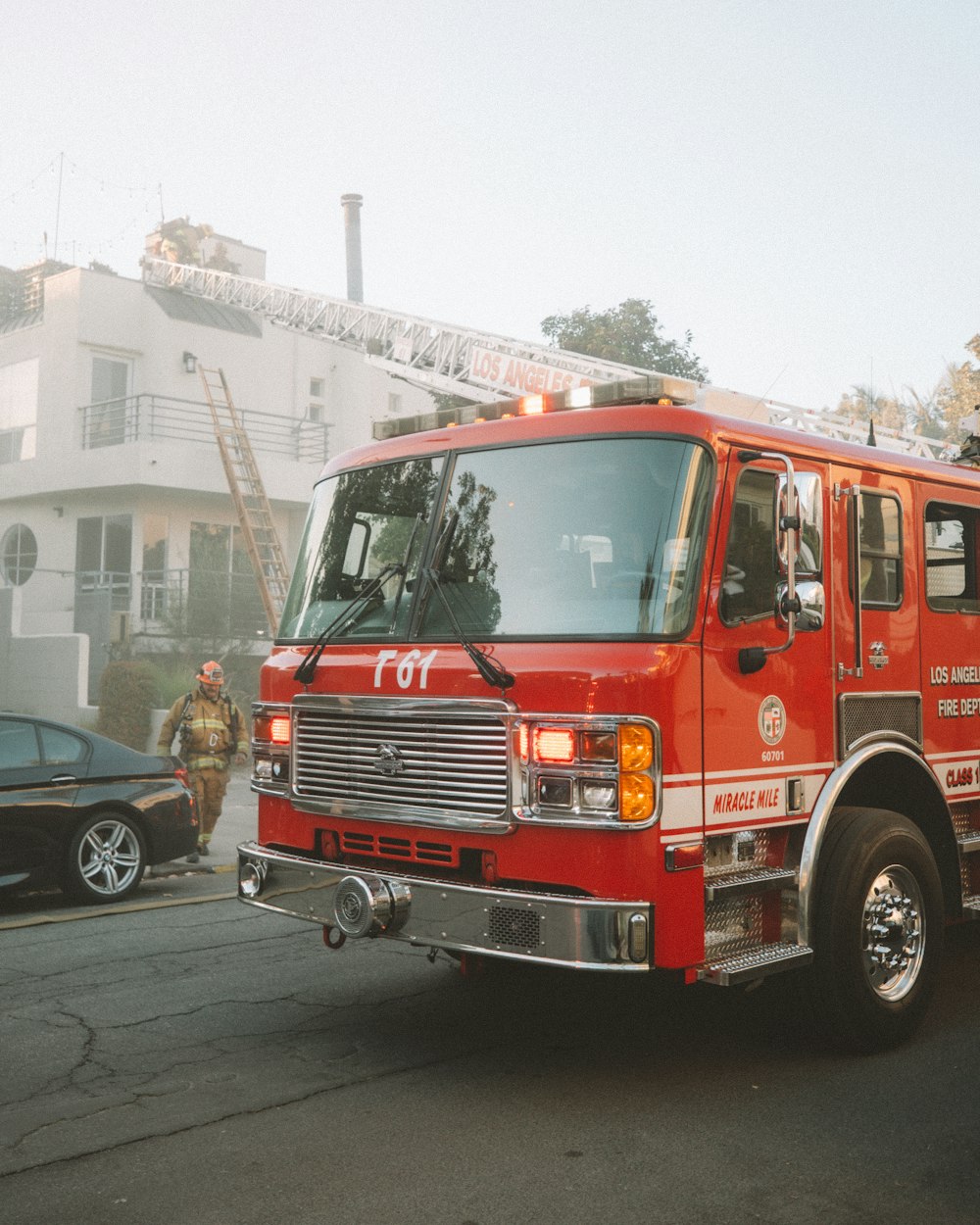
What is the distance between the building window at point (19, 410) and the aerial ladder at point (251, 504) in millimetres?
3452

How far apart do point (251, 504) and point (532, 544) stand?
794 inches

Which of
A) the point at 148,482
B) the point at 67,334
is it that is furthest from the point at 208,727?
the point at 67,334

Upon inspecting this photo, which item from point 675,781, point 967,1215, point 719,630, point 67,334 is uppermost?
point 67,334

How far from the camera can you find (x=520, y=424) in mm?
5383

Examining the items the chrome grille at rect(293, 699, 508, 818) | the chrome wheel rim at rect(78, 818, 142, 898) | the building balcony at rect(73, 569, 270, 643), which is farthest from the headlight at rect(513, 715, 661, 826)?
the building balcony at rect(73, 569, 270, 643)

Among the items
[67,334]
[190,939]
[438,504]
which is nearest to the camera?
[438,504]

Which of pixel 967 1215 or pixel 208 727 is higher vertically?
pixel 208 727

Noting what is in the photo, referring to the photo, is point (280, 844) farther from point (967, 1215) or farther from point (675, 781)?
point (967, 1215)

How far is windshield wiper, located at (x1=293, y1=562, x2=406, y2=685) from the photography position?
5.55 meters

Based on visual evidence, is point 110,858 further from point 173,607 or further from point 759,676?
point 173,607

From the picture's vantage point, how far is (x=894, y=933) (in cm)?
546

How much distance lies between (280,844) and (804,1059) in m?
2.37

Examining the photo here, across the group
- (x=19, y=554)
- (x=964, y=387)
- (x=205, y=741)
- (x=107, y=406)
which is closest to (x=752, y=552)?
(x=205, y=741)

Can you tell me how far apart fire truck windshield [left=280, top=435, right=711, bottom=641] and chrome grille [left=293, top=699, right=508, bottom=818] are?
0.35 m
